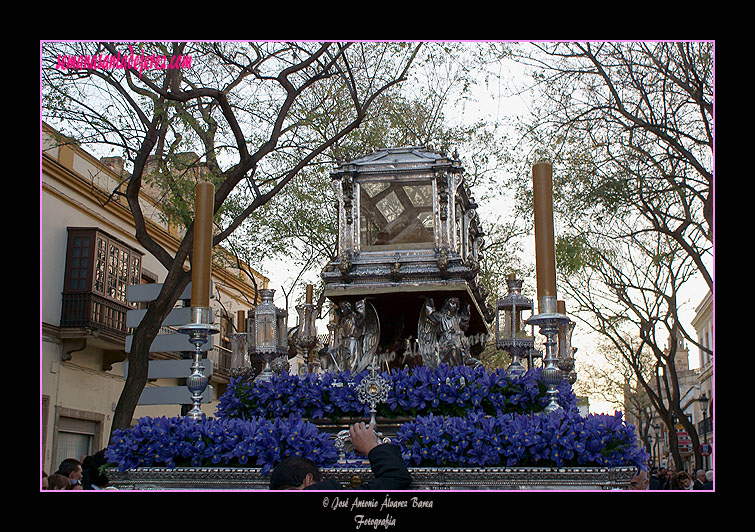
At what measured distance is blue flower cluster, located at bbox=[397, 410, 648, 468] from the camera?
14.7 feet

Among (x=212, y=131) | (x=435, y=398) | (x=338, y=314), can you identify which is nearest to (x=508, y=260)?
(x=212, y=131)

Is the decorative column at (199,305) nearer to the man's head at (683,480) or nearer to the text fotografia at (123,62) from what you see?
the text fotografia at (123,62)

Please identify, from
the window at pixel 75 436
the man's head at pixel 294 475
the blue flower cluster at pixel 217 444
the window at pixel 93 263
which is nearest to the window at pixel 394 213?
the blue flower cluster at pixel 217 444

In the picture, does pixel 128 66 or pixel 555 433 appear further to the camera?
pixel 128 66

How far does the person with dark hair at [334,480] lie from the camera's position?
3.67m

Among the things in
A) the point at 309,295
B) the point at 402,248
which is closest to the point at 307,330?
the point at 309,295

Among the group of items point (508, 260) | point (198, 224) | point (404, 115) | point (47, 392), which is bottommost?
point (47, 392)

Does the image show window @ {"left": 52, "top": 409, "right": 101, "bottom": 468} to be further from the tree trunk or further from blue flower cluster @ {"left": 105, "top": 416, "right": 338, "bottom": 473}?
blue flower cluster @ {"left": 105, "top": 416, "right": 338, "bottom": 473}

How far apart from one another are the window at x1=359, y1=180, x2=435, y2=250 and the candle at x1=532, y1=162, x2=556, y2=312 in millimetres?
2271

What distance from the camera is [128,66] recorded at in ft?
35.1

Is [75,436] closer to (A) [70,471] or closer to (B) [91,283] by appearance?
(B) [91,283]

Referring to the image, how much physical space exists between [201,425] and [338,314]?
2352mm

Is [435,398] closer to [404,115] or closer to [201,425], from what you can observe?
[201,425]

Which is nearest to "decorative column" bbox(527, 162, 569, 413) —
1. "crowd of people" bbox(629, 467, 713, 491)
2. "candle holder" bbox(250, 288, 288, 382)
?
"crowd of people" bbox(629, 467, 713, 491)
